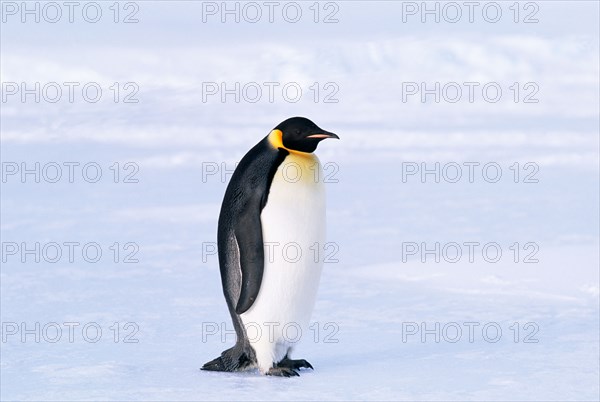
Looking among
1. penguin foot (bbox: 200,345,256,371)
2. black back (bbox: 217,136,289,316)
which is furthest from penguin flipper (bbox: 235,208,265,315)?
penguin foot (bbox: 200,345,256,371)

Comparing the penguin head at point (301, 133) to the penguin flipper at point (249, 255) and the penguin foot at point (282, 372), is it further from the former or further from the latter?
the penguin foot at point (282, 372)

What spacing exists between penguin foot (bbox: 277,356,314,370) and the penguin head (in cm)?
80

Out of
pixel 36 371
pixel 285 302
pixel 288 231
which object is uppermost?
pixel 288 231

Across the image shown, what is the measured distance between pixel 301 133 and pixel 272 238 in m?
0.38

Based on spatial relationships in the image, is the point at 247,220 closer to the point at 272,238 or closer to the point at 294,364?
the point at 272,238

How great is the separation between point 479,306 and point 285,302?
160 centimetres

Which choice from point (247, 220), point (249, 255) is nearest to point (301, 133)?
point (247, 220)

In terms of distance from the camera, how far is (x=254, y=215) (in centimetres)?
379

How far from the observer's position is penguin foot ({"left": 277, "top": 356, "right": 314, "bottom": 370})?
402 centimetres

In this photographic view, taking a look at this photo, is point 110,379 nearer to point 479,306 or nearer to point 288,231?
point 288,231

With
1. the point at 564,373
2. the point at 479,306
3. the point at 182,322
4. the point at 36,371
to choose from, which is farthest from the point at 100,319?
the point at 564,373

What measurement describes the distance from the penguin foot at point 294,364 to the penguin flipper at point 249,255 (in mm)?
292

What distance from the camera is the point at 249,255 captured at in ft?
12.5

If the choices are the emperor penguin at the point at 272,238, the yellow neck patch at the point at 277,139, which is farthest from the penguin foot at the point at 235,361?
the yellow neck patch at the point at 277,139
